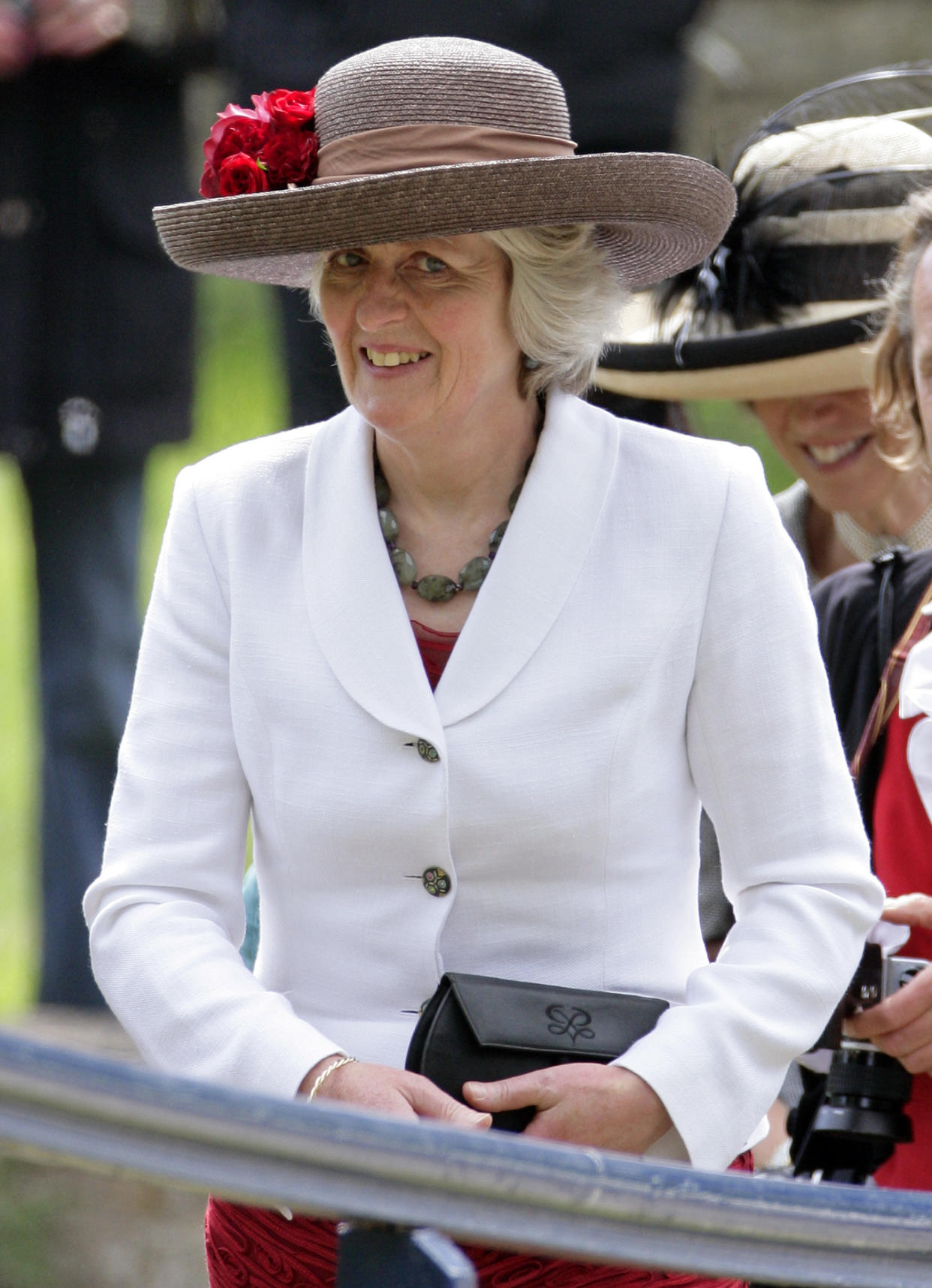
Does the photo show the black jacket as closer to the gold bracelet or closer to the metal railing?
the gold bracelet

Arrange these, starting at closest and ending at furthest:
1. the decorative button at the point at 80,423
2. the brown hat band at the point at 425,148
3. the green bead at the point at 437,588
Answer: the brown hat band at the point at 425,148
the green bead at the point at 437,588
the decorative button at the point at 80,423

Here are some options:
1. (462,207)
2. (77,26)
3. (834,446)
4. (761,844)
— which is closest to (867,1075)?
(761,844)

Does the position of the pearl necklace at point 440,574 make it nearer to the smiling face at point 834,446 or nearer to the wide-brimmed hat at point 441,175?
the wide-brimmed hat at point 441,175

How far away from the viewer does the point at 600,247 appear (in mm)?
2100

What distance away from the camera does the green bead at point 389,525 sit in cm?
204

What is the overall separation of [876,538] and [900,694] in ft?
2.50

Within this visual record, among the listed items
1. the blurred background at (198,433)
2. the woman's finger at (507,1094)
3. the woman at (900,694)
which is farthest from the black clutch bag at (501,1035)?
the blurred background at (198,433)

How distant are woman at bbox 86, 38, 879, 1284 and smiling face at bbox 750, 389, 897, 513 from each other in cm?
91

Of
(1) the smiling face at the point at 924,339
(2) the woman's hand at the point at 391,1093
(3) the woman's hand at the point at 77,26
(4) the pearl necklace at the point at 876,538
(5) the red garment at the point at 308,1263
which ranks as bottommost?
(5) the red garment at the point at 308,1263

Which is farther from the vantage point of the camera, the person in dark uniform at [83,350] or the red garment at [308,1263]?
the person in dark uniform at [83,350]

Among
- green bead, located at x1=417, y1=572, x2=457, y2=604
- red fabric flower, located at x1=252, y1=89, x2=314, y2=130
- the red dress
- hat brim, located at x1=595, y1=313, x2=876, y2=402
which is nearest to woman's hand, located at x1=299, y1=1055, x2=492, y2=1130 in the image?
the red dress

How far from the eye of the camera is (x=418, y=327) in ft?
6.33

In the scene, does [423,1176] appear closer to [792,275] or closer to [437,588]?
[437,588]

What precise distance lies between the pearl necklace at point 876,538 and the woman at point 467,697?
879mm
